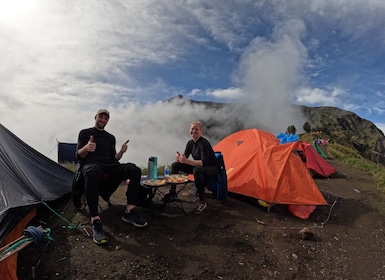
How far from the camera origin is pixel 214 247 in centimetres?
439

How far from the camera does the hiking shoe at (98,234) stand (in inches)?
163

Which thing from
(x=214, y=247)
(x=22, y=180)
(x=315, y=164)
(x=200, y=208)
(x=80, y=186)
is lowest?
(x=214, y=247)

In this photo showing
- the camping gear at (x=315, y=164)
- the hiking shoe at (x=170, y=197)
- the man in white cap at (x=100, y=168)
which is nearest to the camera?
the man in white cap at (x=100, y=168)

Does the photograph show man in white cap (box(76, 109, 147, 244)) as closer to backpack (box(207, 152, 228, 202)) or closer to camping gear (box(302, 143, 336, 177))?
backpack (box(207, 152, 228, 202))

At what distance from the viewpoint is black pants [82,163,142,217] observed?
14.3 ft

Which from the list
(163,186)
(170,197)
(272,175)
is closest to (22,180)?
(163,186)

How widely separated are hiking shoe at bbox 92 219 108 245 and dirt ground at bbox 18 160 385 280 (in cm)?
8

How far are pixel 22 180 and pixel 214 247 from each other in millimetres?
3412

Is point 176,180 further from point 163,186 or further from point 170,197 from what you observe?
point 170,197

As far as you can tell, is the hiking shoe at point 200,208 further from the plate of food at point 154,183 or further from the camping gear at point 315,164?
the camping gear at point 315,164

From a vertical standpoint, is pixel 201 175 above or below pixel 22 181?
above

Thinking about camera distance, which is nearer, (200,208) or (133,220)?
(133,220)

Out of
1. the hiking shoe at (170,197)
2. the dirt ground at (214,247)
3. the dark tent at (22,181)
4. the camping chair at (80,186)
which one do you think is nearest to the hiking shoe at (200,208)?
the dirt ground at (214,247)

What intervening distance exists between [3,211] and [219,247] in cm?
319
